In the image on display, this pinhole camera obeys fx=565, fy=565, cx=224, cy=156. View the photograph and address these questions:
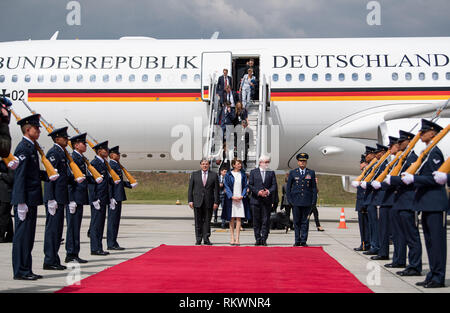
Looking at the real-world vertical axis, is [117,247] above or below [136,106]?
below

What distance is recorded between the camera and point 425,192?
265 inches

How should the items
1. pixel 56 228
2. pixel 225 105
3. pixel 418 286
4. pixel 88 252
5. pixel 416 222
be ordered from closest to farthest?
pixel 418 286, pixel 416 222, pixel 56 228, pixel 88 252, pixel 225 105

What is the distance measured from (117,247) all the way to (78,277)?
3244 mm

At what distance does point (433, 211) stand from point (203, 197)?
211 inches

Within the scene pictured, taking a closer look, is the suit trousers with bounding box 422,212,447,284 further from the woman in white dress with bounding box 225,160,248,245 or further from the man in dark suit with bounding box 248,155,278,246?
the woman in white dress with bounding box 225,160,248,245

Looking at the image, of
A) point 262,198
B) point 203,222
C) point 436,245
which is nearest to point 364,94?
point 262,198

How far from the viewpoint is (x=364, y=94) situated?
49.5ft

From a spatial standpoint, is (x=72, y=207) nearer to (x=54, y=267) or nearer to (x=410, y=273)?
(x=54, y=267)

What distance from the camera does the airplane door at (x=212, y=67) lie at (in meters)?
15.2

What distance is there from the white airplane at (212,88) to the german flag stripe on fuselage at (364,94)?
27 mm

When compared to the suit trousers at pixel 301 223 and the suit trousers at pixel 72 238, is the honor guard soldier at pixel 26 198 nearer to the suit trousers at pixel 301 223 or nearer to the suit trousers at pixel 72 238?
the suit trousers at pixel 72 238

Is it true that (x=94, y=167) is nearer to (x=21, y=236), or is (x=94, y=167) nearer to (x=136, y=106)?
(x=21, y=236)

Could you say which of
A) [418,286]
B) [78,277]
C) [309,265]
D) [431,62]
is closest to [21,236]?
[78,277]

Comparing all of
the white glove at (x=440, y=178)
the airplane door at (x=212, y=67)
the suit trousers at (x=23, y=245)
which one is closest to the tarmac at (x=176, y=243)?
the suit trousers at (x=23, y=245)
